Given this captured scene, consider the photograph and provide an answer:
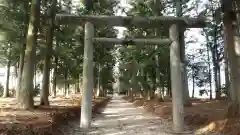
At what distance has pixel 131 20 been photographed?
32.6ft

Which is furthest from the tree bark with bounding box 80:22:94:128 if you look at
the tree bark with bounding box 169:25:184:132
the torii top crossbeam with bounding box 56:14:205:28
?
the tree bark with bounding box 169:25:184:132

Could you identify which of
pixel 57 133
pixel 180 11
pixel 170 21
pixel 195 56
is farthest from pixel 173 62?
pixel 195 56

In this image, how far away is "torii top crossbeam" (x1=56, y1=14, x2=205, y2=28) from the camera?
9.79 metres

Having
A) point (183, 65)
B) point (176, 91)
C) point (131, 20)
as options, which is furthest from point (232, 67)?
point (183, 65)

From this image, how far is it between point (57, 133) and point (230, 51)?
6796mm

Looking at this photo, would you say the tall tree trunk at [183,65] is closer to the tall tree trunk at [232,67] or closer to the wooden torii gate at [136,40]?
the tall tree trunk at [232,67]

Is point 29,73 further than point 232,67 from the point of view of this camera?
Yes

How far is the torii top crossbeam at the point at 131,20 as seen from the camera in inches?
385

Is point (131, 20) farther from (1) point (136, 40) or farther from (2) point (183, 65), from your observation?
(2) point (183, 65)

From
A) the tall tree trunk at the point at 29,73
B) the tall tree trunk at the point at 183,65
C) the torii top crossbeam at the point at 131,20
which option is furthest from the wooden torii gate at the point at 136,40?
the tall tree trunk at the point at 183,65

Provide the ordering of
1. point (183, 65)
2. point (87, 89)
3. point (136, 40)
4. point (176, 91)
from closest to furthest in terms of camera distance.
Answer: point (176, 91) → point (87, 89) → point (136, 40) → point (183, 65)

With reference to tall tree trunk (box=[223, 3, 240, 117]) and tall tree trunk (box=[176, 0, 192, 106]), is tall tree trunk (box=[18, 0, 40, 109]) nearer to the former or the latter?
tall tree trunk (box=[176, 0, 192, 106])

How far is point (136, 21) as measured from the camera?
392 inches

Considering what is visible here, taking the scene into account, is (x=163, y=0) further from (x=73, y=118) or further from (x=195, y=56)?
(x=195, y=56)
